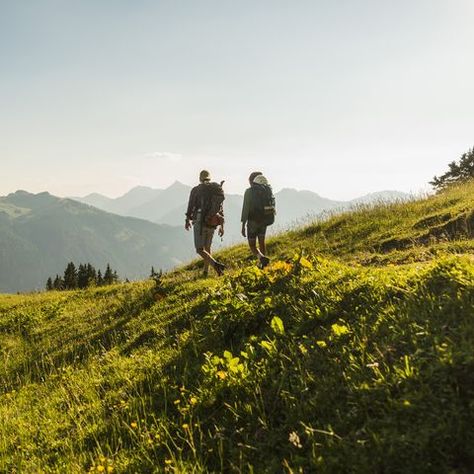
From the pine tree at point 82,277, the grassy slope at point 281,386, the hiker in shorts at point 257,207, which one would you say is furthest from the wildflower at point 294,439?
the pine tree at point 82,277

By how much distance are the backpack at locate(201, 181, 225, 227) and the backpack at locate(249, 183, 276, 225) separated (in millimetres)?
1358

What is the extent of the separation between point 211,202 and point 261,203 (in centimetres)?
176

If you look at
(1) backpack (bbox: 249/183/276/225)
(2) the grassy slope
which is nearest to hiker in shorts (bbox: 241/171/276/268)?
(1) backpack (bbox: 249/183/276/225)

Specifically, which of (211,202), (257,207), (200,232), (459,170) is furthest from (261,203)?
(459,170)

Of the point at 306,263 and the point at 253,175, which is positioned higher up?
the point at 253,175

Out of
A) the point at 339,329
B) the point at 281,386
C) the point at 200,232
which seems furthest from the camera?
the point at 200,232

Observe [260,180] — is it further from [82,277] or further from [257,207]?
[82,277]

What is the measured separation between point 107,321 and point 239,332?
6632mm

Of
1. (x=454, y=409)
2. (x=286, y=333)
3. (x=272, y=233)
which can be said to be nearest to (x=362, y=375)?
(x=454, y=409)

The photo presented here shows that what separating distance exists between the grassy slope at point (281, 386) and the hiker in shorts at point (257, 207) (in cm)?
455

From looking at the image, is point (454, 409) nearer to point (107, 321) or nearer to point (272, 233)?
point (107, 321)

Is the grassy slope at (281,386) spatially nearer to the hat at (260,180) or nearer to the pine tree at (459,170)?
the hat at (260,180)

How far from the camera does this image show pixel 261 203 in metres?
13.6

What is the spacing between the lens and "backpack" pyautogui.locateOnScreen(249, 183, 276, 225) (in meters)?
13.5
